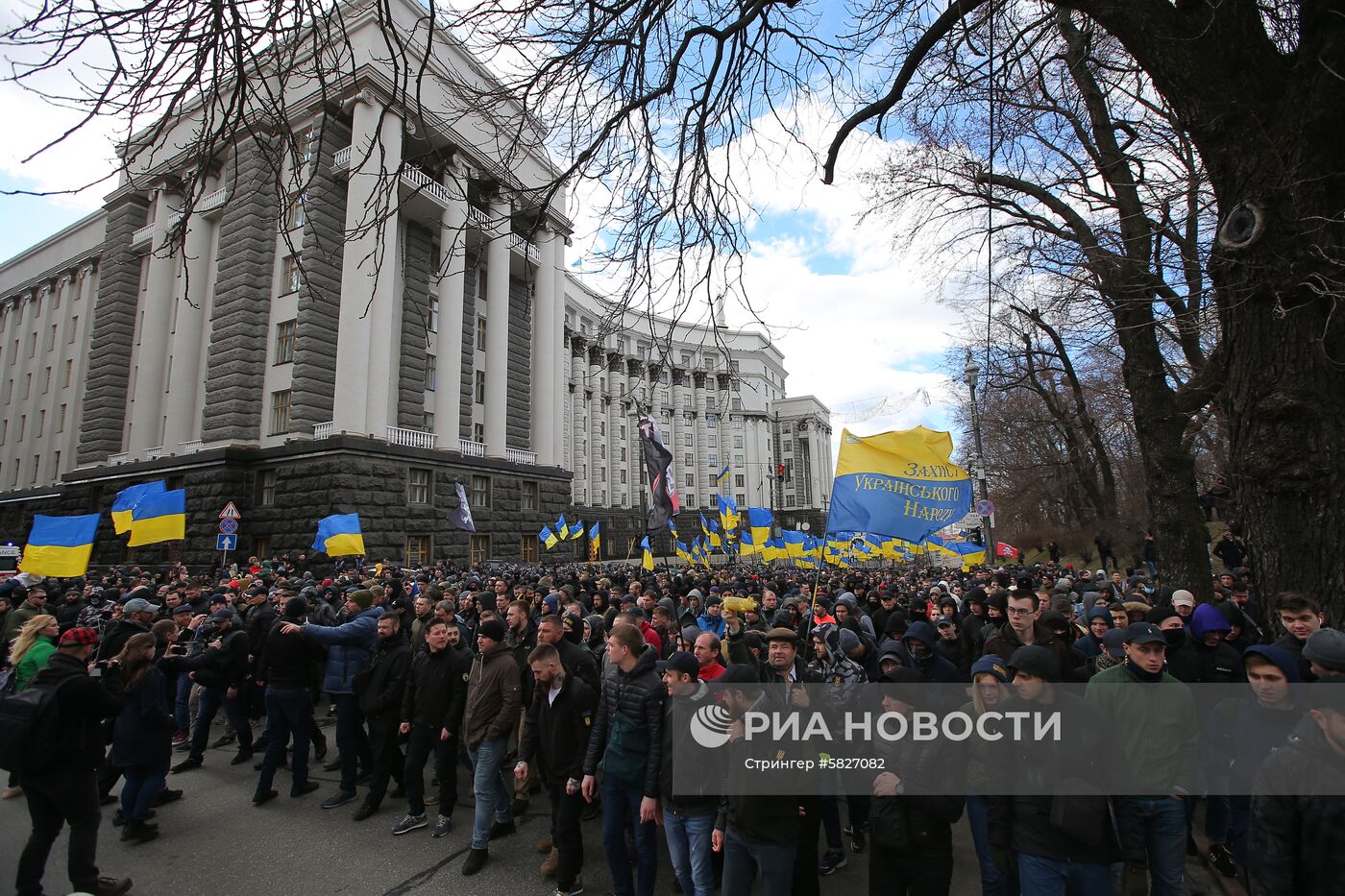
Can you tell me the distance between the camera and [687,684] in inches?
160

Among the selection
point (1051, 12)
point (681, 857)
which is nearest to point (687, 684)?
point (681, 857)

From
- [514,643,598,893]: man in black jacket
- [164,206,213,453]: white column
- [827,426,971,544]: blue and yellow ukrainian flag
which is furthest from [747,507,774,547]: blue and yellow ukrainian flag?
[164,206,213,453]: white column

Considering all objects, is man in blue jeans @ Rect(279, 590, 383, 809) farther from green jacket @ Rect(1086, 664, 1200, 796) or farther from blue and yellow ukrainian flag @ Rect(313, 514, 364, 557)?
blue and yellow ukrainian flag @ Rect(313, 514, 364, 557)

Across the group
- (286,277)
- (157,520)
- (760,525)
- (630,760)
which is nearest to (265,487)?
(286,277)

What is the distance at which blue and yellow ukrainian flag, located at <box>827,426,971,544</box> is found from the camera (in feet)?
26.7

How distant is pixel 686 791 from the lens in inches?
151

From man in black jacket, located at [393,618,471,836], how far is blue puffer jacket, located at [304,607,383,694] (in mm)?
918

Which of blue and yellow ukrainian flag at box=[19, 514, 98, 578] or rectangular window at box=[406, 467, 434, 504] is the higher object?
rectangular window at box=[406, 467, 434, 504]

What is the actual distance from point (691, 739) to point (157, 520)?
45.9 feet

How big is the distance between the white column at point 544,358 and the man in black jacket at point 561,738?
81.7ft

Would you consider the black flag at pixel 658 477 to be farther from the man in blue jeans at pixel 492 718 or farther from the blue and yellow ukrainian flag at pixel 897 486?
the man in blue jeans at pixel 492 718

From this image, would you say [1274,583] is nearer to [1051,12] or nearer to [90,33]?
[1051,12]

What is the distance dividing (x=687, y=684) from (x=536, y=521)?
78.0ft

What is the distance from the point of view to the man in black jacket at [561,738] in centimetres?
430
